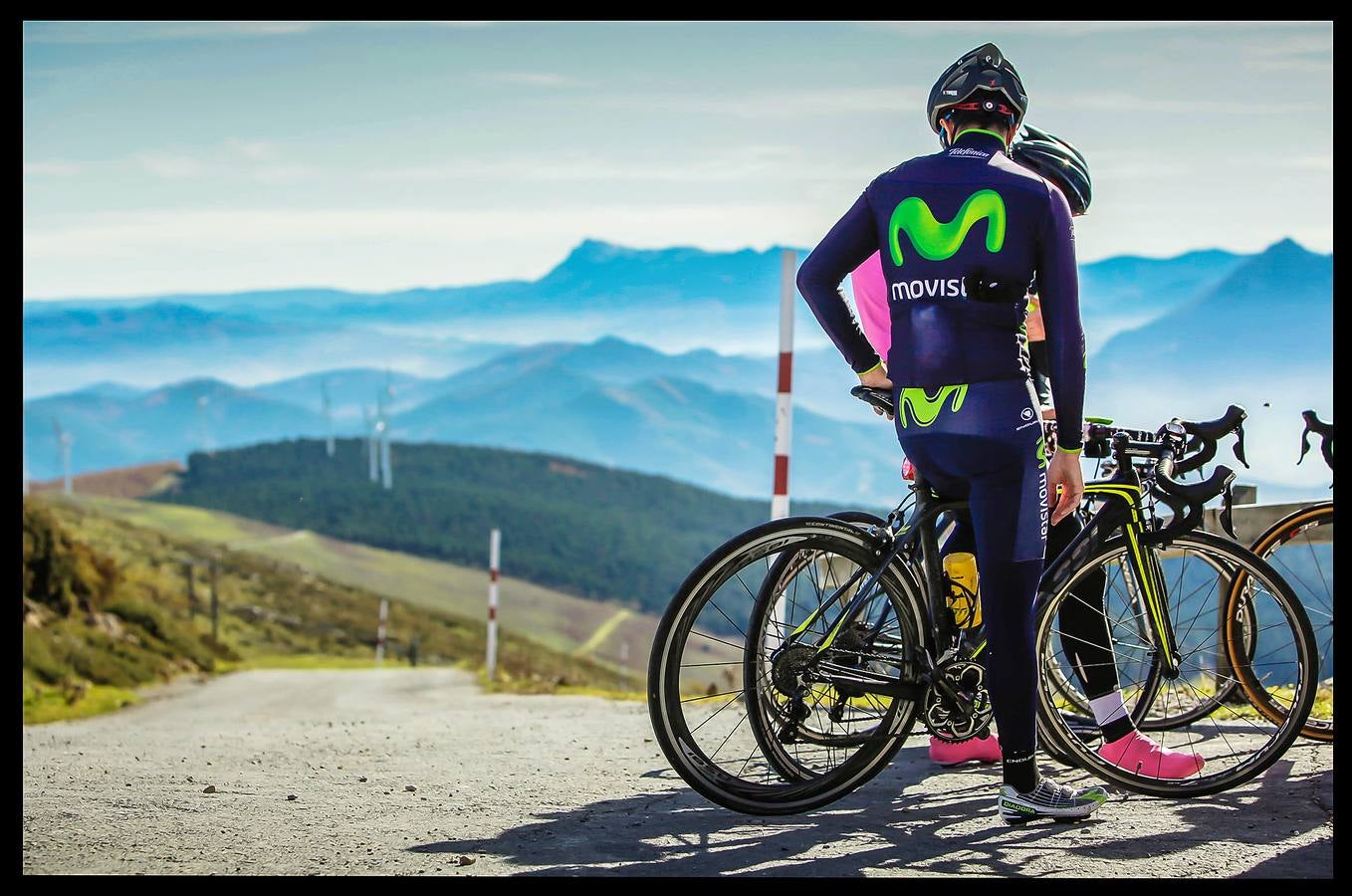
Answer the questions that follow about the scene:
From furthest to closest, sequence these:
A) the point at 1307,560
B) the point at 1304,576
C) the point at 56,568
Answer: the point at 56,568
the point at 1307,560
the point at 1304,576

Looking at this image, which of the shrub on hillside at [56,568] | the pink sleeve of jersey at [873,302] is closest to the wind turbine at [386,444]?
the shrub on hillside at [56,568]

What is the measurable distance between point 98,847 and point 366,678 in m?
21.7

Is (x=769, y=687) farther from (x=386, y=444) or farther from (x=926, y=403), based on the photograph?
(x=386, y=444)

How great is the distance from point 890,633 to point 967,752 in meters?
1.25

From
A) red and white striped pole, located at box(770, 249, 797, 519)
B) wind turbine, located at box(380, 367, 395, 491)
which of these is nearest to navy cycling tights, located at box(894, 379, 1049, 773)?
red and white striped pole, located at box(770, 249, 797, 519)

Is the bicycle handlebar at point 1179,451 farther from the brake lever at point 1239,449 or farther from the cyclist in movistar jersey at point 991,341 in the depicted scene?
the cyclist in movistar jersey at point 991,341

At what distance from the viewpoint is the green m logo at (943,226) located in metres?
3.79

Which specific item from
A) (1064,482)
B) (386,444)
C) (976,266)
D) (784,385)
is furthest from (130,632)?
(386,444)

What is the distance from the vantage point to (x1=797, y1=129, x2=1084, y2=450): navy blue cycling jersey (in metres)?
3.79

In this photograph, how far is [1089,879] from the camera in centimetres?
335

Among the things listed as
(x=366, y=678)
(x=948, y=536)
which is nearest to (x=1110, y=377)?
(x=948, y=536)

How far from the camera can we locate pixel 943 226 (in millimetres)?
3830

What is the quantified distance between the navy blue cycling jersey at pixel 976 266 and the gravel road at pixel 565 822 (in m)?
1.17
